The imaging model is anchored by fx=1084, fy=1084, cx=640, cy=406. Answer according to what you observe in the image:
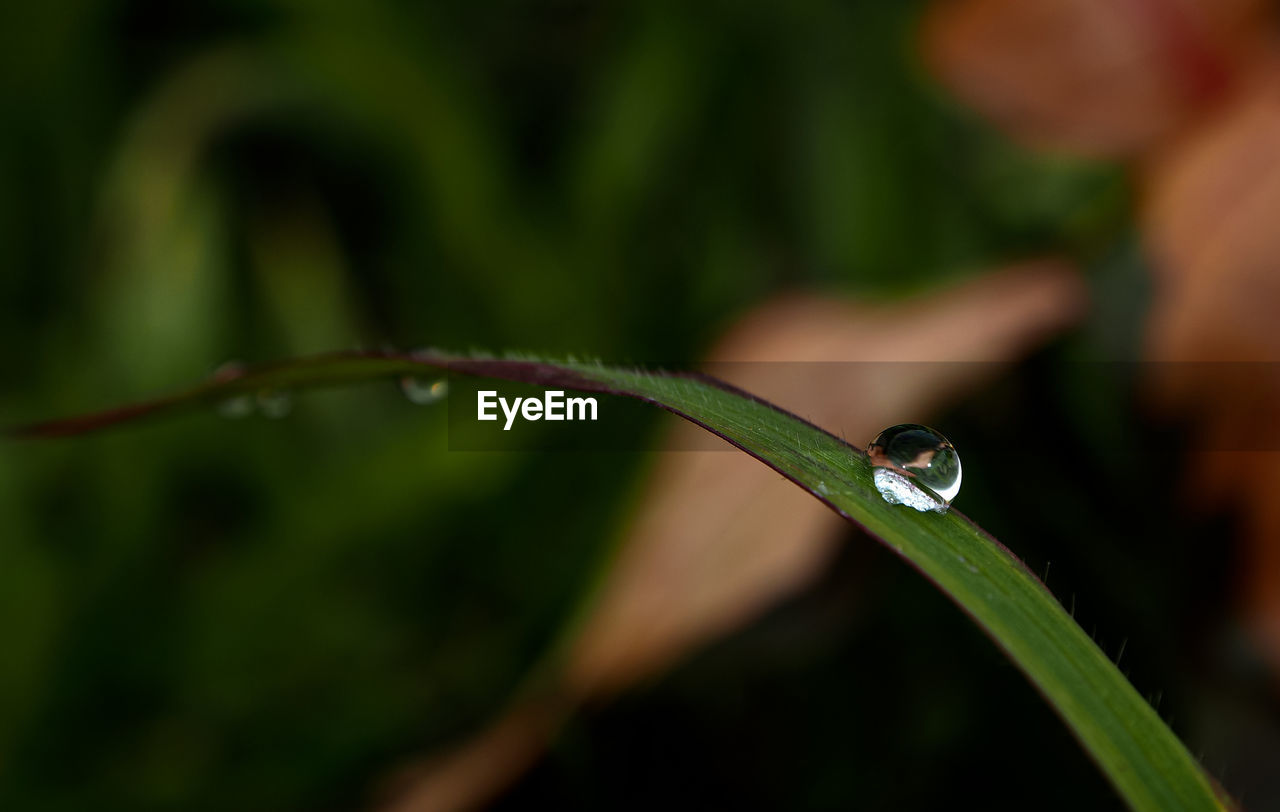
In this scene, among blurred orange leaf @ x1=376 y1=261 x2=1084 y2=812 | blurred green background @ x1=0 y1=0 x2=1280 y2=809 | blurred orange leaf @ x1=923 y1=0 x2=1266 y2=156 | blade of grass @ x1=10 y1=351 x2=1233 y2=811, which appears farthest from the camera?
blurred orange leaf @ x1=923 y1=0 x2=1266 y2=156

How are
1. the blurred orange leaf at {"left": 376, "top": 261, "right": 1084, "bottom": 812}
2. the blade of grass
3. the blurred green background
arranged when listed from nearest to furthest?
the blade of grass → the blurred orange leaf at {"left": 376, "top": 261, "right": 1084, "bottom": 812} → the blurred green background

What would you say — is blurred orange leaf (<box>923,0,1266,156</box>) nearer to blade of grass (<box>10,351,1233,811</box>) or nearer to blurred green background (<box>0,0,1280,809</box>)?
blurred green background (<box>0,0,1280,809</box>)

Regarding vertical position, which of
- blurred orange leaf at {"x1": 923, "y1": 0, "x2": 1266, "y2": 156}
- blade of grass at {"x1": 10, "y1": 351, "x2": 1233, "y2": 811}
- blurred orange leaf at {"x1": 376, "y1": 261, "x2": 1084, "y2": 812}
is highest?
blurred orange leaf at {"x1": 923, "y1": 0, "x2": 1266, "y2": 156}

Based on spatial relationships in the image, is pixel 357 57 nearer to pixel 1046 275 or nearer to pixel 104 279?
pixel 104 279

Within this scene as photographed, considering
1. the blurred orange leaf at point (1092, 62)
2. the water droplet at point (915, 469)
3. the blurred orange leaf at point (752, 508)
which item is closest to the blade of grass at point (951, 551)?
the water droplet at point (915, 469)

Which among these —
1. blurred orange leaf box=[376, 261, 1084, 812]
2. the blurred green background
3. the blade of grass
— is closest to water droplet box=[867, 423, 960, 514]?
the blade of grass

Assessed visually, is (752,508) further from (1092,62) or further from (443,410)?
(1092,62)

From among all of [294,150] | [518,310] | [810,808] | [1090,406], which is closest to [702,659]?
[810,808]

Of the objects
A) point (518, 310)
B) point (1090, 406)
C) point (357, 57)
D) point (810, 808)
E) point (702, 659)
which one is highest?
point (357, 57)
